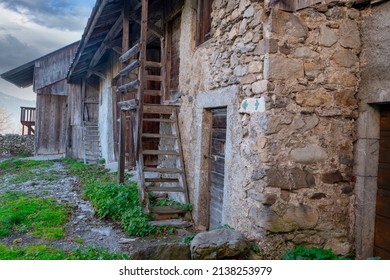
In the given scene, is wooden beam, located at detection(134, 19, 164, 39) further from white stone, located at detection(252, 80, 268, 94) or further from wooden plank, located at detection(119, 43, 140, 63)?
white stone, located at detection(252, 80, 268, 94)

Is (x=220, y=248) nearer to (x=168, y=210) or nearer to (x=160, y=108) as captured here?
(x=168, y=210)

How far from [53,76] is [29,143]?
4.80 metres

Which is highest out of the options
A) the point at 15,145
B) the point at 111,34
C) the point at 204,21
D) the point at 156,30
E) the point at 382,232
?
the point at 111,34

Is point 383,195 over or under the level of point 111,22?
under

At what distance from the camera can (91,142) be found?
1362cm

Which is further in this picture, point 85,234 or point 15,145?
point 15,145

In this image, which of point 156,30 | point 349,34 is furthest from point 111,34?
point 349,34

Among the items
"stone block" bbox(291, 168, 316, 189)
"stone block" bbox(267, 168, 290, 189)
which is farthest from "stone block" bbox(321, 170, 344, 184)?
"stone block" bbox(267, 168, 290, 189)

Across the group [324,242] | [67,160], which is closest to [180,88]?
[324,242]

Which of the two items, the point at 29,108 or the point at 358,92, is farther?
the point at 29,108

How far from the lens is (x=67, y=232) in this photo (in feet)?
15.9

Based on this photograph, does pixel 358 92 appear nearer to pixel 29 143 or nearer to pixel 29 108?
pixel 29 143

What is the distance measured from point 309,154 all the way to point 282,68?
0.91m

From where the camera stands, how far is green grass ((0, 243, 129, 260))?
3652 millimetres
